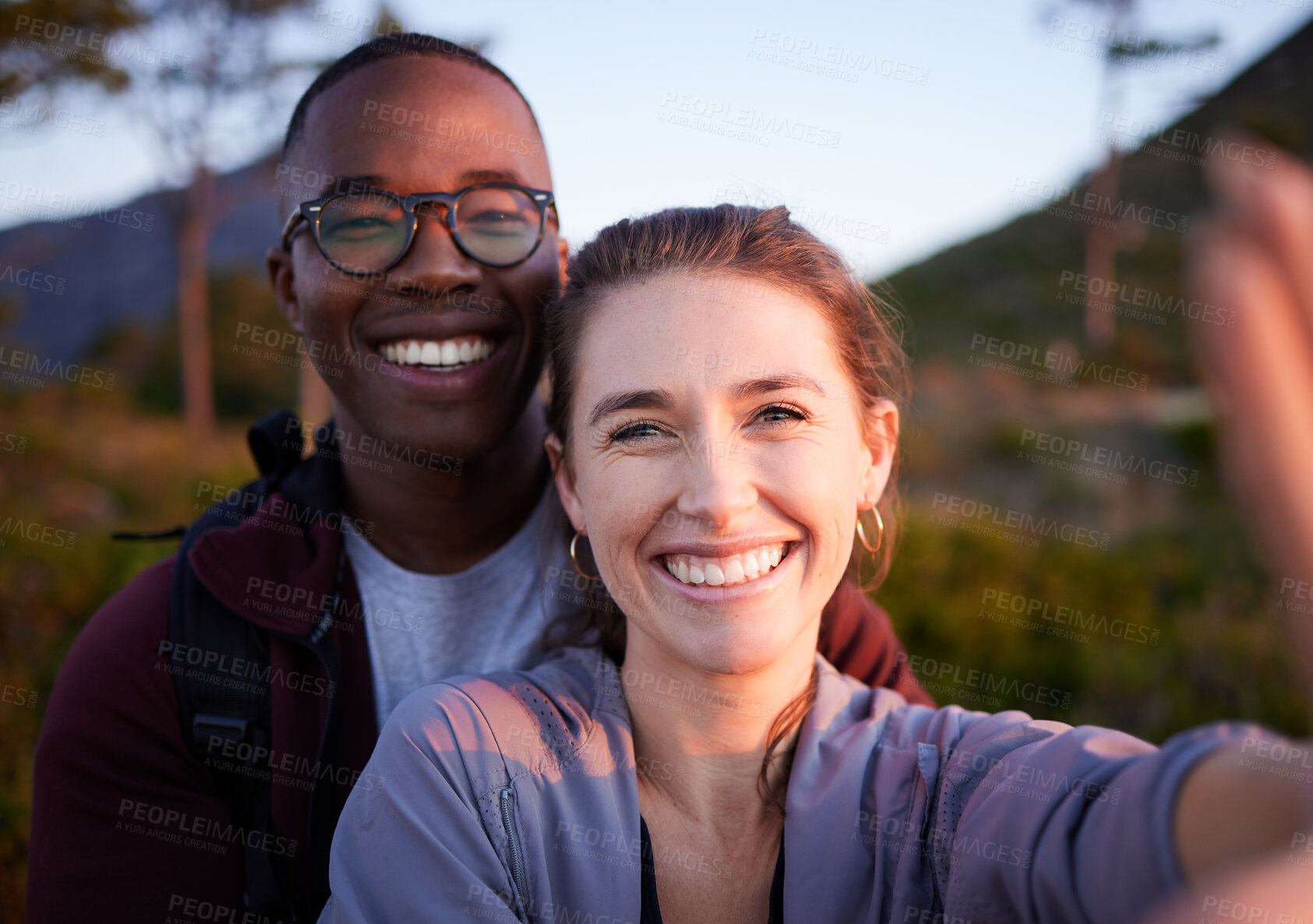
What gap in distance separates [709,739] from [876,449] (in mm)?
901

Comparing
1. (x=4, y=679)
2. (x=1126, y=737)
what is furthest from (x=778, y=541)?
(x=4, y=679)

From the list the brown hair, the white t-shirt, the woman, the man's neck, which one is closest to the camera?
the woman

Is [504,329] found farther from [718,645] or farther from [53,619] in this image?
[53,619]

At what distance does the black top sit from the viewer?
192 cm

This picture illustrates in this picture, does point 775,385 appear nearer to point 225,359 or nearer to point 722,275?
point 722,275

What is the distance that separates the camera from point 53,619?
6.35 metres

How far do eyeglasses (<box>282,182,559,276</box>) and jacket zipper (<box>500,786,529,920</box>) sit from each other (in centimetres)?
165

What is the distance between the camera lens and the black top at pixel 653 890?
192 cm

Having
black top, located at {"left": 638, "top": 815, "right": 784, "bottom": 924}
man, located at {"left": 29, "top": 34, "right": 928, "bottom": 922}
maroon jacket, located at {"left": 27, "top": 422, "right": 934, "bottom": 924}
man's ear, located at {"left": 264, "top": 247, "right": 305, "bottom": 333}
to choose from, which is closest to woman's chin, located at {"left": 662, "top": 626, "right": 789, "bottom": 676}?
black top, located at {"left": 638, "top": 815, "right": 784, "bottom": 924}

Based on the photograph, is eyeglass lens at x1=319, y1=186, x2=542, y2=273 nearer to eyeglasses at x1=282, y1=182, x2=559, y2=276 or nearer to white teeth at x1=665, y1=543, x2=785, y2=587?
eyeglasses at x1=282, y1=182, x2=559, y2=276

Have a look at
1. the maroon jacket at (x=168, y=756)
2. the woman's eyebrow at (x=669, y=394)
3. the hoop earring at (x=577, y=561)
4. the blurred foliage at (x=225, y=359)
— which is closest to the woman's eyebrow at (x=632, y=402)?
the woman's eyebrow at (x=669, y=394)

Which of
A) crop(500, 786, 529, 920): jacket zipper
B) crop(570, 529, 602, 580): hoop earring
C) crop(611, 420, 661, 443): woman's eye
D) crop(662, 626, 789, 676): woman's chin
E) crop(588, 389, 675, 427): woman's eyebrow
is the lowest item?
crop(500, 786, 529, 920): jacket zipper

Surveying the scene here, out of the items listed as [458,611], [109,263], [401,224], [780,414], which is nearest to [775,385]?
[780,414]

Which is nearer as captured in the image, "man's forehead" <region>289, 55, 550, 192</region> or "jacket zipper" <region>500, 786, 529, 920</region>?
"jacket zipper" <region>500, 786, 529, 920</region>
